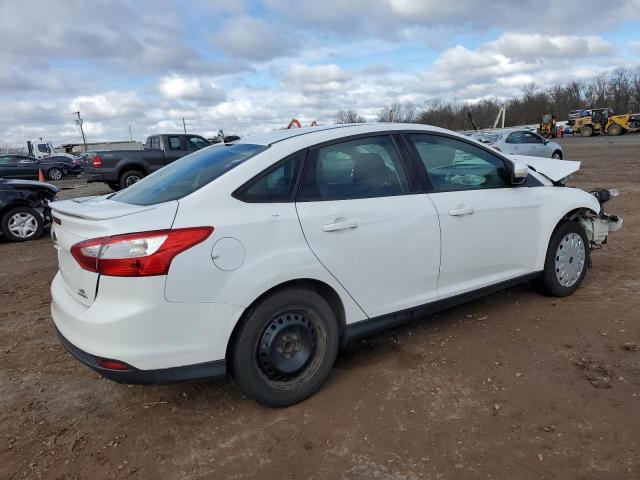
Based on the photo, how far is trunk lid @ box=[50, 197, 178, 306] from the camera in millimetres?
2520

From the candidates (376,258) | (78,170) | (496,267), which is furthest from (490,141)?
(78,170)

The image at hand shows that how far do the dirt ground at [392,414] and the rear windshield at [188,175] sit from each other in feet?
4.26

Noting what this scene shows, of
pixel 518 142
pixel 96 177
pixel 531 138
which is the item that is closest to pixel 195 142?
pixel 96 177

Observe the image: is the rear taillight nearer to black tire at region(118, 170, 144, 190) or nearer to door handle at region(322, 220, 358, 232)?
door handle at region(322, 220, 358, 232)

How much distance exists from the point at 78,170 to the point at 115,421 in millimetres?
29077

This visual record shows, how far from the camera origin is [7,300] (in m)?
5.39

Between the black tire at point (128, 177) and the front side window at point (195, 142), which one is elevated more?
the front side window at point (195, 142)

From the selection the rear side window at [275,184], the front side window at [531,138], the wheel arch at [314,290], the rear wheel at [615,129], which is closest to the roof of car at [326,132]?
the rear side window at [275,184]

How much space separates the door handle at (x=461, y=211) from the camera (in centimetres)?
353

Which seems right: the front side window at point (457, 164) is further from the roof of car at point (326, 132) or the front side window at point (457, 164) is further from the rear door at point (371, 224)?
the rear door at point (371, 224)

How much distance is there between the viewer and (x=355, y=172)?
10.7 feet

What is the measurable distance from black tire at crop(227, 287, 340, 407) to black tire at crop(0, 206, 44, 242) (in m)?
7.65

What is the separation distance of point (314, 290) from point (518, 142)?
49.6 feet

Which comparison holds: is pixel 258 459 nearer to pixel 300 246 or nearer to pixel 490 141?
pixel 300 246
